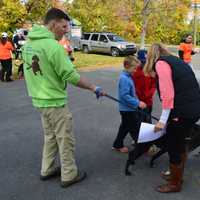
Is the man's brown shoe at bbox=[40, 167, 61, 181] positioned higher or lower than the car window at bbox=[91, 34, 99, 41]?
lower

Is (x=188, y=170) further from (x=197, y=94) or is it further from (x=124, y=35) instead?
(x=124, y=35)

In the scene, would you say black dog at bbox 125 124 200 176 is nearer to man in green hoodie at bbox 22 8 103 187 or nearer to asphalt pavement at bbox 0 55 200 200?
asphalt pavement at bbox 0 55 200 200

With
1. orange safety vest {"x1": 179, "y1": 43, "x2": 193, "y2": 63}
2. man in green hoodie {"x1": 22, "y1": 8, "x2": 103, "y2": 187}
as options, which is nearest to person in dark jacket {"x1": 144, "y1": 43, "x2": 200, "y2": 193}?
man in green hoodie {"x1": 22, "y1": 8, "x2": 103, "y2": 187}

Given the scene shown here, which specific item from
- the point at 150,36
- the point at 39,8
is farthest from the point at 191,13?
the point at 39,8

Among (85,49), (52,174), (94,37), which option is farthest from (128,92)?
(85,49)

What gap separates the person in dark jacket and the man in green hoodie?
71 cm

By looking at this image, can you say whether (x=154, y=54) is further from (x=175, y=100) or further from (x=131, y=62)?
(x=131, y=62)

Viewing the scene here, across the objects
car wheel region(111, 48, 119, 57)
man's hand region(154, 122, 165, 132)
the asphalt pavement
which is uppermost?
man's hand region(154, 122, 165, 132)

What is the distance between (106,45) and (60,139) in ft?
72.7

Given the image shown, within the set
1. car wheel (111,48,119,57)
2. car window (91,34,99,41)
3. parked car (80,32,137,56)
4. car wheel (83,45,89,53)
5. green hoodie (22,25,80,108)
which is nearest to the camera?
green hoodie (22,25,80,108)

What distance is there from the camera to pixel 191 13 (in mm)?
35406

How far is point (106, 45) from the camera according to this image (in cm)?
2591

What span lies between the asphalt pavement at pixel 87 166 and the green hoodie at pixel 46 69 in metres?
1.01

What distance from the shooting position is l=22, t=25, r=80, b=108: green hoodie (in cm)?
385
